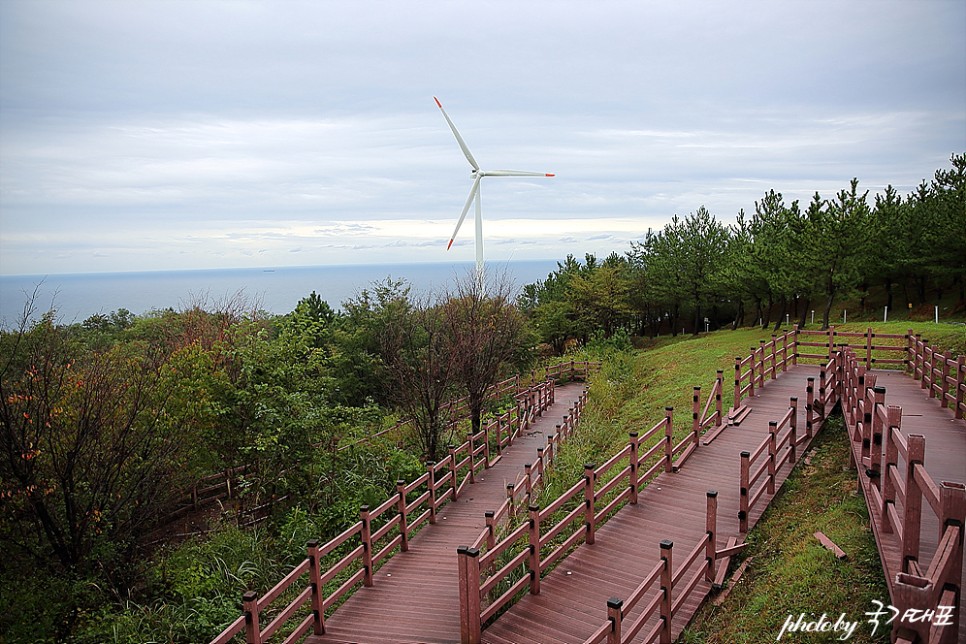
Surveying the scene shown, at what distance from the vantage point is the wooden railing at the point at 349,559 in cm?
687

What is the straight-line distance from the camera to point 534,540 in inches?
305

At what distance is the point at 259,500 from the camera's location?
13938 millimetres

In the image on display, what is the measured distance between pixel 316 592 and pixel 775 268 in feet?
99.6

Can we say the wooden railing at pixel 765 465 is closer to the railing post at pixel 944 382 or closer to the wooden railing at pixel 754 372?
the wooden railing at pixel 754 372

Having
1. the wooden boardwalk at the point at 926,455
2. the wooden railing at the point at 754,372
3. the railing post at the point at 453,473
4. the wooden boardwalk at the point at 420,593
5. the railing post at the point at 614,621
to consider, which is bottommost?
the wooden boardwalk at the point at 420,593

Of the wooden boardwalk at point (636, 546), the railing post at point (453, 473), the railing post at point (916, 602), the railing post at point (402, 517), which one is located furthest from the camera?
the railing post at point (453, 473)

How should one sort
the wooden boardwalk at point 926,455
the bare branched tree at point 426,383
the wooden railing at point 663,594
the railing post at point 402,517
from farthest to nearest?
the bare branched tree at point 426,383 → the railing post at point 402,517 → the wooden boardwalk at point 926,455 → the wooden railing at point 663,594

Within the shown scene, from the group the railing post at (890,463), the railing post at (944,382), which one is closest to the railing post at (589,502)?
the railing post at (890,463)

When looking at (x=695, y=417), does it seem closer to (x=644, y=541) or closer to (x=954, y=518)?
(x=644, y=541)

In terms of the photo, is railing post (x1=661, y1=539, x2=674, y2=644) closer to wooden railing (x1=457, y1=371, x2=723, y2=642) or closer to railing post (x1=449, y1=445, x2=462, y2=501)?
wooden railing (x1=457, y1=371, x2=723, y2=642)

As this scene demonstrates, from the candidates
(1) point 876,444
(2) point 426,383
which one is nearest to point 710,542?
(1) point 876,444

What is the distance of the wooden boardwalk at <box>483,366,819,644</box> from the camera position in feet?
23.0

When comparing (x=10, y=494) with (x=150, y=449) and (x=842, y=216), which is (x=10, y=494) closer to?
(x=150, y=449)

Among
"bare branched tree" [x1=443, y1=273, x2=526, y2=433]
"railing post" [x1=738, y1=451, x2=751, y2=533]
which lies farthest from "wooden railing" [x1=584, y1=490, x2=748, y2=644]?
"bare branched tree" [x1=443, y1=273, x2=526, y2=433]
